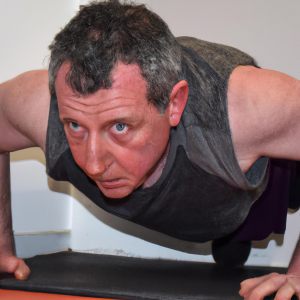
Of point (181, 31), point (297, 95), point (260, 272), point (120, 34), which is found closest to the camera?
point (120, 34)

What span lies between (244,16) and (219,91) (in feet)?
1.67

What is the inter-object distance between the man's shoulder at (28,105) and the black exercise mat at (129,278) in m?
0.31

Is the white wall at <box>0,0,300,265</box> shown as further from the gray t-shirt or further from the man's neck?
the man's neck

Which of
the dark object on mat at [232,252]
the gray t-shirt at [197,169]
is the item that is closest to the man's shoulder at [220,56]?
the gray t-shirt at [197,169]

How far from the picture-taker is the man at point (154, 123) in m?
0.55

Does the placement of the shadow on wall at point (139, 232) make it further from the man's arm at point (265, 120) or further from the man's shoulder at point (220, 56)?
the man's shoulder at point (220, 56)

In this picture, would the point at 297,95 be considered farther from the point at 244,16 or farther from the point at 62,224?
the point at 62,224

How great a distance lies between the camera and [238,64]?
72 centimetres

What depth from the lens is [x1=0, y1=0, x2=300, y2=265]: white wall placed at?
3.18 feet

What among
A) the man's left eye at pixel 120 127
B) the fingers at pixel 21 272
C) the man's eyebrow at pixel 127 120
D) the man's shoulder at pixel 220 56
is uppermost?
the man's shoulder at pixel 220 56

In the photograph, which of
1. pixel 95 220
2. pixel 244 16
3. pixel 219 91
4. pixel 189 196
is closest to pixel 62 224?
pixel 95 220

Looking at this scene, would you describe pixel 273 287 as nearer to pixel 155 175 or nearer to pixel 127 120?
pixel 155 175

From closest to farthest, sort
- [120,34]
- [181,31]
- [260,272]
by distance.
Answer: [120,34] → [260,272] → [181,31]

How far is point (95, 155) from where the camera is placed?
563 mm
